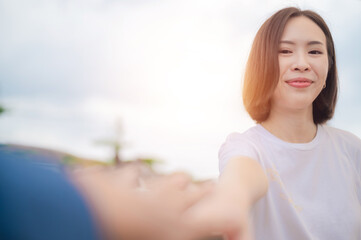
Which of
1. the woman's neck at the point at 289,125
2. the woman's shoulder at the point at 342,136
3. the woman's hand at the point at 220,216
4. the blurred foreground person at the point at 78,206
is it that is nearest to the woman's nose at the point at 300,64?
the woman's neck at the point at 289,125

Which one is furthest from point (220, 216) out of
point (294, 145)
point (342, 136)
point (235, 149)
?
A: point (342, 136)

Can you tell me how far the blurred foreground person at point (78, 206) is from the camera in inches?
14.0

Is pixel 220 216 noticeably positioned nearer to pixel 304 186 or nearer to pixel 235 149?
pixel 235 149

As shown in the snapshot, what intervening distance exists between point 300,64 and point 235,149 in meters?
0.55

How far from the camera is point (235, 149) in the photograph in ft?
4.27

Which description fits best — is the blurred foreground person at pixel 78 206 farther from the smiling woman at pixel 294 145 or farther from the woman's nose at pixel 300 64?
the woman's nose at pixel 300 64

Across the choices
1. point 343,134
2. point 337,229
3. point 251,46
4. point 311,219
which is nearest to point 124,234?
point 311,219

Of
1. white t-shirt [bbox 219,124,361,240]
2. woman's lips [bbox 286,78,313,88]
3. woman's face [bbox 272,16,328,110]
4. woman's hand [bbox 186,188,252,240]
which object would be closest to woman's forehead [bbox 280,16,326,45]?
woman's face [bbox 272,16,328,110]

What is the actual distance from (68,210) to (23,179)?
6cm

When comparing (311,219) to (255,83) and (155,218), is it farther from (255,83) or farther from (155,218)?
(155,218)

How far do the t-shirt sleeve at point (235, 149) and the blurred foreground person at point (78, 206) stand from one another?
84 centimetres

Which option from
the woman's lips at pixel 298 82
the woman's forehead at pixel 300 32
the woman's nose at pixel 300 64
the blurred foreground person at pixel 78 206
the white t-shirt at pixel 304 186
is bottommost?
the white t-shirt at pixel 304 186

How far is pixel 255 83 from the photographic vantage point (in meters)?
1.67

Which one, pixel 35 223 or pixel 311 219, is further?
pixel 311 219
